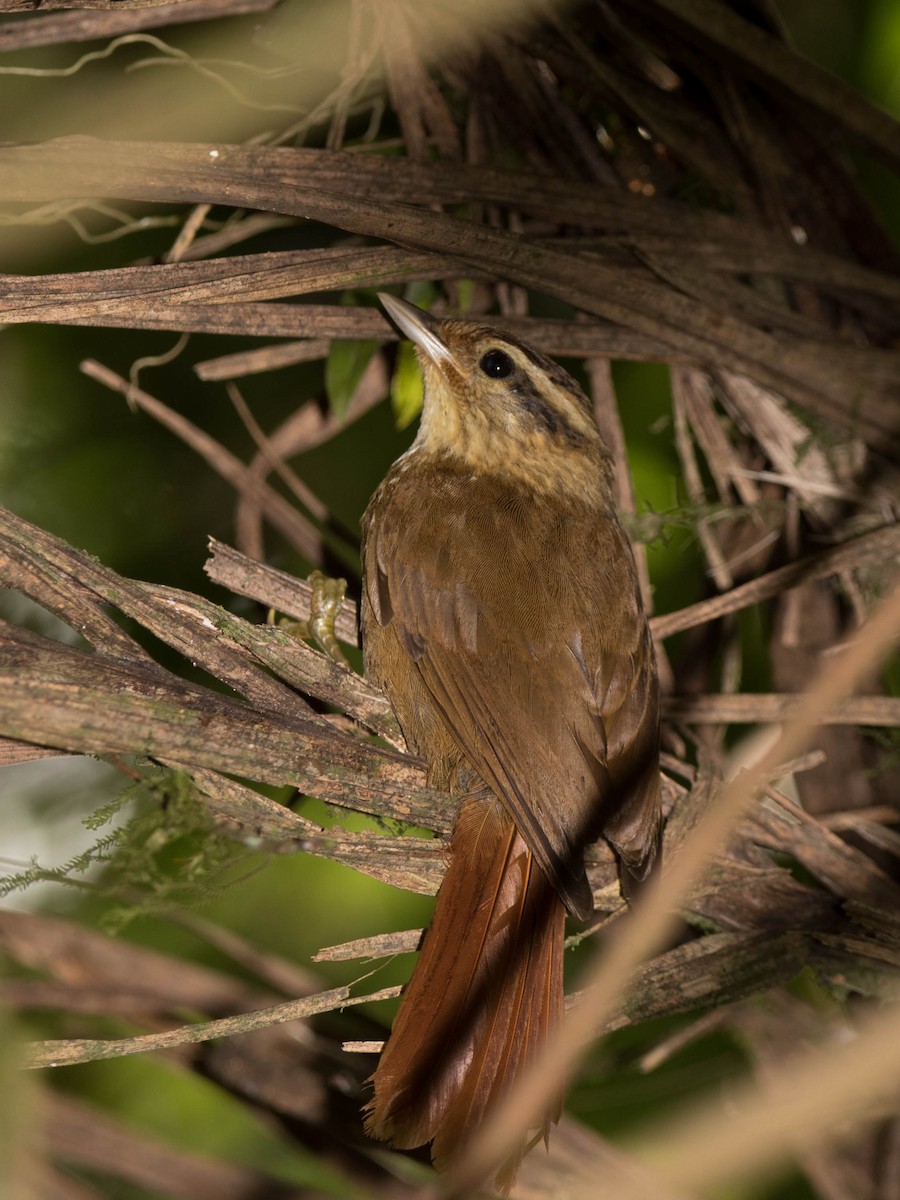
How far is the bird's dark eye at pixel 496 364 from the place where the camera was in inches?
97.0

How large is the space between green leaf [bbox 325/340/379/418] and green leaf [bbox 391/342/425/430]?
0.20 m

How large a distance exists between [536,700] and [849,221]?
Result: 1447 millimetres

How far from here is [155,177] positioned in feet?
5.53

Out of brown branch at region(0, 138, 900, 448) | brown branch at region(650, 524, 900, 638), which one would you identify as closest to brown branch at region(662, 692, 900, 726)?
brown branch at region(650, 524, 900, 638)

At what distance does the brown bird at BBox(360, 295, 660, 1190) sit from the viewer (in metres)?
1.69

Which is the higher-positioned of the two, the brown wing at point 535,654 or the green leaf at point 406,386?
the green leaf at point 406,386

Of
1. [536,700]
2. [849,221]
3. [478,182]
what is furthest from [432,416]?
[849,221]

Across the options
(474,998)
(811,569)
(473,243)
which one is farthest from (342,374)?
(474,998)

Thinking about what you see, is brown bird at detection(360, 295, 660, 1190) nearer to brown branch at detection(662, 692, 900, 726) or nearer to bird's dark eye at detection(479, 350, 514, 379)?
bird's dark eye at detection(479, 350, 514, 379)

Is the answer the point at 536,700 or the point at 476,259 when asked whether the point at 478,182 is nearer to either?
the point at 476,259

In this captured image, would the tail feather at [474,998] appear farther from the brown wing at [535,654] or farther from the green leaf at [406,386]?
the green leaf at [406,386]

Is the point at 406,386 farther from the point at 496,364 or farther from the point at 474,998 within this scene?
the point at 474,998

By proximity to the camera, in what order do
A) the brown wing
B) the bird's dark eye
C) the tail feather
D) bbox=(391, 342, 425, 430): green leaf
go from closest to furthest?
the tail feather < the brown wing < the bird's dark eye < bbox=(391, 342, 425, 430): green leaf

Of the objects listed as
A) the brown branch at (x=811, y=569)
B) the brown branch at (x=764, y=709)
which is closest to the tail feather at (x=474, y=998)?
the brown branch at (x=764, y=709)
